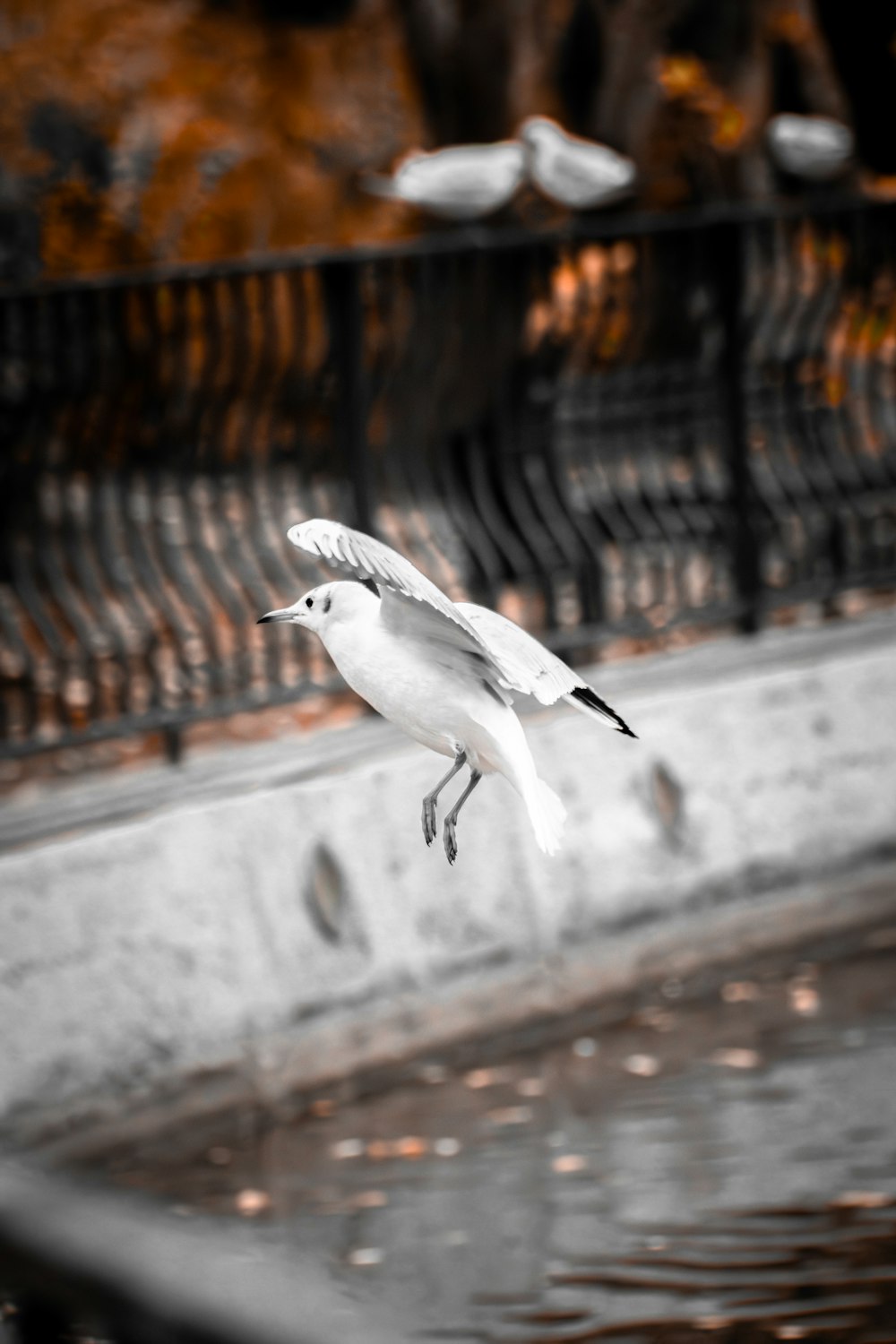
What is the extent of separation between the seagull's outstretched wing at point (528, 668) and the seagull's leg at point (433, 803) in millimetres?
42

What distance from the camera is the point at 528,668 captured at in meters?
1.04

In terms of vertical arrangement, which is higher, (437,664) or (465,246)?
(437,664)

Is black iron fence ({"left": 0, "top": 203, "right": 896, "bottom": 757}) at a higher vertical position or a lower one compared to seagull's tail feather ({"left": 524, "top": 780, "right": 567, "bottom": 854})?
lower

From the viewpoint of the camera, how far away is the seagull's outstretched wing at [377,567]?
102cm

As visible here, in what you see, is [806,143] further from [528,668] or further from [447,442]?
[528,668]

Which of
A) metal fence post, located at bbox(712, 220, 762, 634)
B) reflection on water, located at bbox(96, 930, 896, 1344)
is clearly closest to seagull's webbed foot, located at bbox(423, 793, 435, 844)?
reflection on water, located at bbox(96, 930, 896, 1344)

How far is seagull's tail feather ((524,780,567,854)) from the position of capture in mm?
970

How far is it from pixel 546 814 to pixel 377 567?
0.48 feet

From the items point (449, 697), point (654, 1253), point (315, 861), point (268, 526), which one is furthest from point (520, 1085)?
point (449, 697)

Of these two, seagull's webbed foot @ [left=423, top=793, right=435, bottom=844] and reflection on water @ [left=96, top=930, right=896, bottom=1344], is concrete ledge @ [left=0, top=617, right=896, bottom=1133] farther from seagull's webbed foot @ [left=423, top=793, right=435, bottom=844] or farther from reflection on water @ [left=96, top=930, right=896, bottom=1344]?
seagull's webbed foot @ [left=423, top=793, right=435, bottom=844]

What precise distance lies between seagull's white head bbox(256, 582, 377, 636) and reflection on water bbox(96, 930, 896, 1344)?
4927 millimetres

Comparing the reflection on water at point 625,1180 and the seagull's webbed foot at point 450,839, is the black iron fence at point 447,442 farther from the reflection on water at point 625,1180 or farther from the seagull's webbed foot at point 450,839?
the seagull's webbed foot at point 450,839

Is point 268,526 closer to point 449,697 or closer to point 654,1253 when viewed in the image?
point 654,1253

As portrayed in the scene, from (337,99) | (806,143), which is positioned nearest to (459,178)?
(806,143)
